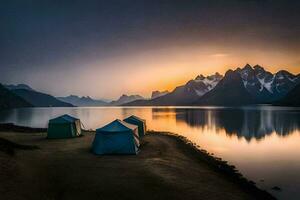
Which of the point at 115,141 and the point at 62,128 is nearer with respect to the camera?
the point at 115,141

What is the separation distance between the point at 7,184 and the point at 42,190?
218cm

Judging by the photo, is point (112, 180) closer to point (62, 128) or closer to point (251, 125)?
point (62, 128)

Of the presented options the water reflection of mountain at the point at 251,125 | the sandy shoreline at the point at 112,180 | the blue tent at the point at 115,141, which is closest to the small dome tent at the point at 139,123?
the blue tent at the point at 115,141

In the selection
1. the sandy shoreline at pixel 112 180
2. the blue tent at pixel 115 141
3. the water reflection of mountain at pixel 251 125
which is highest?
the blue tent at pixel 115 141

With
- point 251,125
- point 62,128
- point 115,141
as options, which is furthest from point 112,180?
point 251,125

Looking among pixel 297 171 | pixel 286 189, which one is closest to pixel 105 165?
pixel 286 189

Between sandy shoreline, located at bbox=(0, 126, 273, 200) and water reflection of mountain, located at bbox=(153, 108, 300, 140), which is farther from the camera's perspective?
water reflection of mountain, located at bbox=(153, 108, 300, 140)

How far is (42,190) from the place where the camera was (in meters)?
17.3

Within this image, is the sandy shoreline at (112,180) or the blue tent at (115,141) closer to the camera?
the sandy shoreline at (112,180)

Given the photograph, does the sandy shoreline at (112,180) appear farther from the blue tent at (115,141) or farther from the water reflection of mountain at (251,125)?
the water reflection of mountain at (251,125)

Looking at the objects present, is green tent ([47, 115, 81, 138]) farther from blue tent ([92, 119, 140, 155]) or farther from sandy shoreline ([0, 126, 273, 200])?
sandy shoreline ([0, 126, 273, 200])

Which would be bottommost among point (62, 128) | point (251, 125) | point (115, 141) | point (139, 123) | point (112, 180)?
point (251, 125)

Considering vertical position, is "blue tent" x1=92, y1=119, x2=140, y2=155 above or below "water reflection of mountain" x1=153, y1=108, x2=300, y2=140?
above

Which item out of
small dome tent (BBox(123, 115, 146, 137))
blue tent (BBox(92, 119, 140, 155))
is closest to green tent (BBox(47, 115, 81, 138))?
small dome tent (BBox(123, 115, 146, 137))
